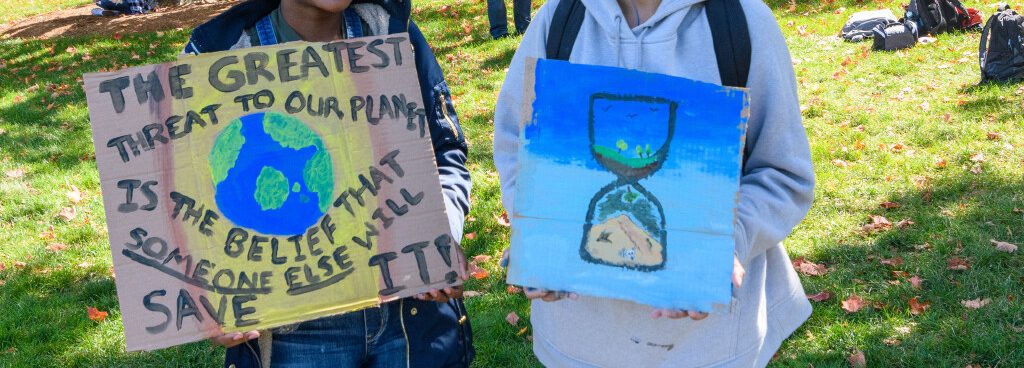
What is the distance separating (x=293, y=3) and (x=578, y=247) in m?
0.97

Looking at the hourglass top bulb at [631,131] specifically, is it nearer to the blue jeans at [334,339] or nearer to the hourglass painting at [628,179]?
the hourglass painting at [628,179]

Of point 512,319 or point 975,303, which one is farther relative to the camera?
point 512,319

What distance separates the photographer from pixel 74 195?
590 centimetres

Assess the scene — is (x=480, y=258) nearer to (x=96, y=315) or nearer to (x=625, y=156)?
(x=96, y=315)

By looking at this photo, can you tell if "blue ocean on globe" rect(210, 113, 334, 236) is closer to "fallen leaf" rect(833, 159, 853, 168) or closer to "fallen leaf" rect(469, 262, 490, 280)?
"fallen leaf" rect(469, 262, 490, 280)

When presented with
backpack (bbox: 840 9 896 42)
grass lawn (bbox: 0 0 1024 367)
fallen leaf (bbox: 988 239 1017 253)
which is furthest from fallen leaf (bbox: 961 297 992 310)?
backpack (bbox: 840 9 896 42)

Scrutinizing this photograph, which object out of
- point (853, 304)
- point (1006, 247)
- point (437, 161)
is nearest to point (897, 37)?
point (1006, 247)

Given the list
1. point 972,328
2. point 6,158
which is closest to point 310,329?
point 972,328

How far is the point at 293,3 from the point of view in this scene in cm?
212

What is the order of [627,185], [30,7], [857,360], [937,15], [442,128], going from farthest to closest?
[30,7] < [937,15] < [857,360] < [442,128] < [627,185]

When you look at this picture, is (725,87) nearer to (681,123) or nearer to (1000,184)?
(681,123)

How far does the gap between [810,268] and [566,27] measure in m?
2.94

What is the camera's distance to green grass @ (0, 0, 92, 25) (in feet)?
49.8

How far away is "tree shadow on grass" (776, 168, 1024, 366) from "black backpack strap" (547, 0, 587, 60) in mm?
2301
